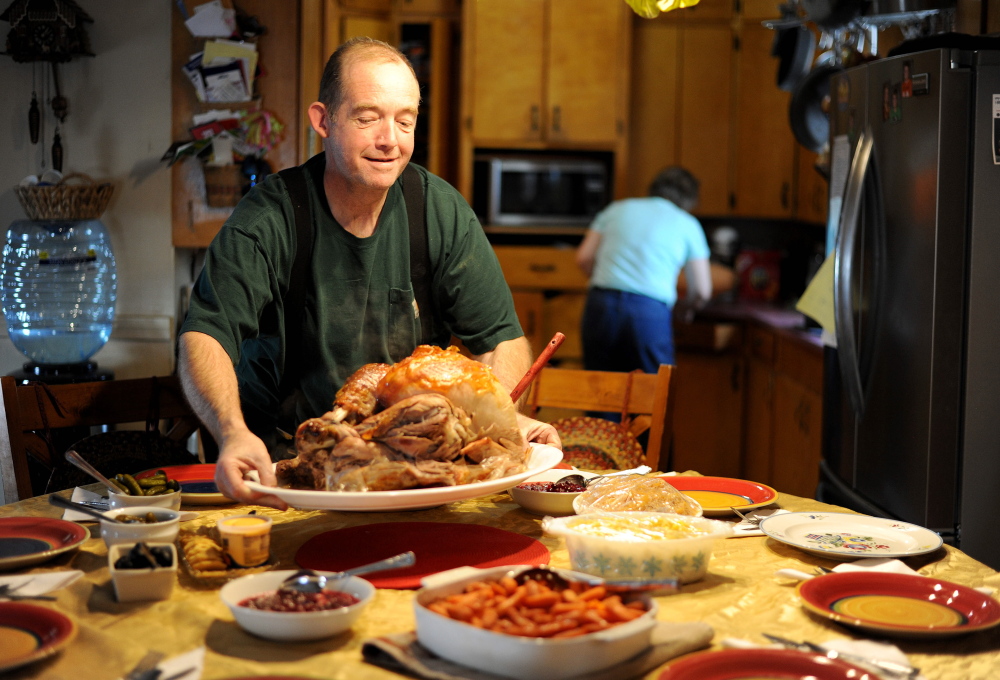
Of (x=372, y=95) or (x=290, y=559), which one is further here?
(x=372, y=95)

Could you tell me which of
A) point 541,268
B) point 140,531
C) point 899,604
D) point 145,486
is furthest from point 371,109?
point 541,268

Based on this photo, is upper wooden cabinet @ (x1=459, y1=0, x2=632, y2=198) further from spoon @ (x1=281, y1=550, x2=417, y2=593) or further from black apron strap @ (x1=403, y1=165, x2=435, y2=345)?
spoon @ (x1=281, y1=550, x2=417, y2=593)

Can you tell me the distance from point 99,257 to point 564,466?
2130 mm

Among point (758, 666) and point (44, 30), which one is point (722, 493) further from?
point (44, 30)

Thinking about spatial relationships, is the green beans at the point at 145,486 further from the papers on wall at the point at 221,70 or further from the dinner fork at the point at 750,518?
the papers on wall at the point at 221,70

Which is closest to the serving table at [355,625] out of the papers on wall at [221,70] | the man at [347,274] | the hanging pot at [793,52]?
the man at [347,274]

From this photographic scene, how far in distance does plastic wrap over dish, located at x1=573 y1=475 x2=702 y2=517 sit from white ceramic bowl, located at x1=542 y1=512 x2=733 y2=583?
15cm

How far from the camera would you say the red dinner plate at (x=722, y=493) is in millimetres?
1710

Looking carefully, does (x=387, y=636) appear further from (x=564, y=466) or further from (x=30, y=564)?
(x=564, y=466)

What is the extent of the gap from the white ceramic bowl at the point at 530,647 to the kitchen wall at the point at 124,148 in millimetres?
2736

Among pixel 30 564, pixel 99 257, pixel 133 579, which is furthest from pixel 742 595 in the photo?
Answer: pixel 99 257

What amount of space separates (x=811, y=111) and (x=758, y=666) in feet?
9.66

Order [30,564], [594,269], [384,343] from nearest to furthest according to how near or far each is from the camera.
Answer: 1. [30,564]
2. [384,343]
3. [594,269]

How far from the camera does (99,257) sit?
3.40 m
